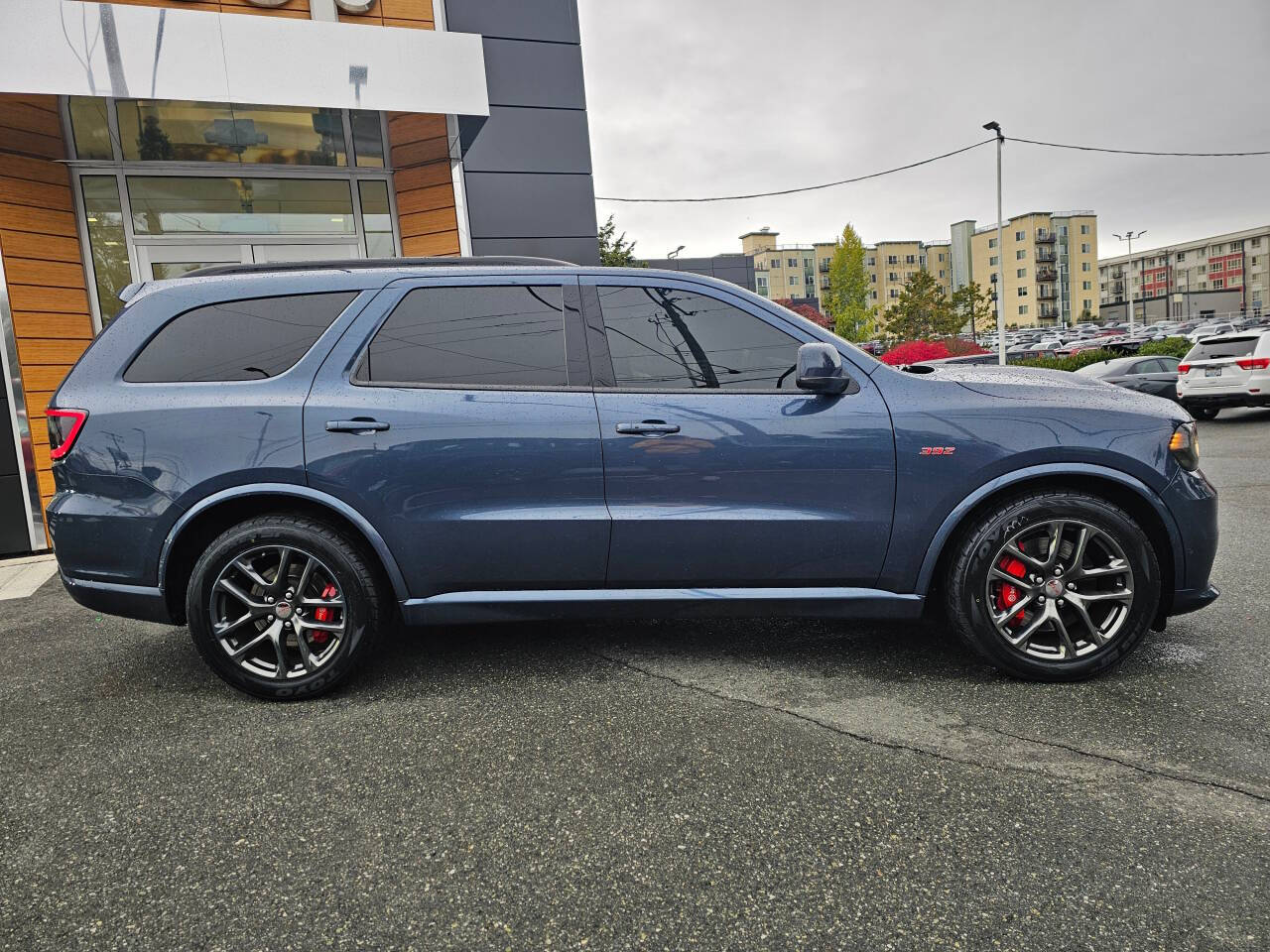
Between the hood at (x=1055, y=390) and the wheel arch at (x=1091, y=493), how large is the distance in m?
0.27

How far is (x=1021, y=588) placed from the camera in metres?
3.09

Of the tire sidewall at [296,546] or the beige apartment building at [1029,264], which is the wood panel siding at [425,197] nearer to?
the tire sidewall at [296,546]

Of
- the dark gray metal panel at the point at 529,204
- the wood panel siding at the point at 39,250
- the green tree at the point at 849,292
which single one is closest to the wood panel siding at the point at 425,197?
the dark gray metal panel at the point at 529,204

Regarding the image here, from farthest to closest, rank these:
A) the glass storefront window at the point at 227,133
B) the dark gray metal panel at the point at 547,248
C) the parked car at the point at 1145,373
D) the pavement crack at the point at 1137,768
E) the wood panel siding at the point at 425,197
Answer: the parked car at the point at 1145,373
the dark gray metal panel at the point at 547,248
the wood panel siding at the point at 425,197
the glass storefront window at the point at 227,133
the pavement crack at the point at 1137,768

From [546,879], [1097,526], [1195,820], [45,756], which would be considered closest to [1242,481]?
[1097,526]

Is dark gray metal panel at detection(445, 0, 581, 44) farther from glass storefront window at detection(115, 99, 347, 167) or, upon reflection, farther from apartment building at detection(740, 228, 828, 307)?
apartment building at detection(740, 228, 828, 307)

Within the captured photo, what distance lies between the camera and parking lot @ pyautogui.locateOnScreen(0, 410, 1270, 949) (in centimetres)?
188

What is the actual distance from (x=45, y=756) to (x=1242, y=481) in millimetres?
9445

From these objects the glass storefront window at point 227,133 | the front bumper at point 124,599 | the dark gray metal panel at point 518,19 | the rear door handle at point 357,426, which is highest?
the dark gray metal panel at point 518,19

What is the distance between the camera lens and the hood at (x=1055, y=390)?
122 inches

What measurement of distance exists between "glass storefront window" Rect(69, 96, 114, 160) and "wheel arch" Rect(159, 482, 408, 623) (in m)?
5.53

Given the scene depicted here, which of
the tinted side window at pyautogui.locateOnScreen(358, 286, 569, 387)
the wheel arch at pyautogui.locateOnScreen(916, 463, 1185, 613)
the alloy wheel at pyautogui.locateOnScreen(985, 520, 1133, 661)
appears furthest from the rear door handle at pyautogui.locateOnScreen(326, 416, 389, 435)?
the alloy wheel at pyautogui.locateOnScreen(985, 520, 1133, 661)

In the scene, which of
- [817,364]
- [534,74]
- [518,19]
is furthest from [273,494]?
[518,19]

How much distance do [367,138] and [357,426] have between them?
595 cm
